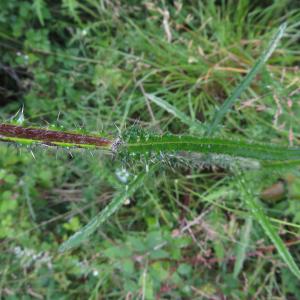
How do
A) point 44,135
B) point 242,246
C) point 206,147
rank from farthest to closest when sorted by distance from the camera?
point 242,246
point 206,147
point 44,135

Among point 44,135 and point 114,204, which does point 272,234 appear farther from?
point 44,135

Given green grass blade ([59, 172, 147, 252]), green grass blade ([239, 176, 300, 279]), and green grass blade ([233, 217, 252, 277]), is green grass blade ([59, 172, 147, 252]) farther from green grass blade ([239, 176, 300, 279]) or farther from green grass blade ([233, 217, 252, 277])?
green grass blade ([233, 217, 252, 277])

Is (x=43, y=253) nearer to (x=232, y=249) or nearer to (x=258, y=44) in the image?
(x=232, y=249)

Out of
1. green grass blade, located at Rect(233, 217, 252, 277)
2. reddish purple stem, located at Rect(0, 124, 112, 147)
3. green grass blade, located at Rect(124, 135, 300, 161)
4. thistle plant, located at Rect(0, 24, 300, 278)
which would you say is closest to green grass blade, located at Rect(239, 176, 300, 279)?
thistle plant, located at Rect(0, 24, 300, 278)

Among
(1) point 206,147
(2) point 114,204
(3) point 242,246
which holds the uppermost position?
(1) point 206,147

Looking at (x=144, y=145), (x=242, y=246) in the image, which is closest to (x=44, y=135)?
(x=144, y=145)

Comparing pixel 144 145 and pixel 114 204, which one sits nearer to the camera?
pixel 144 145
